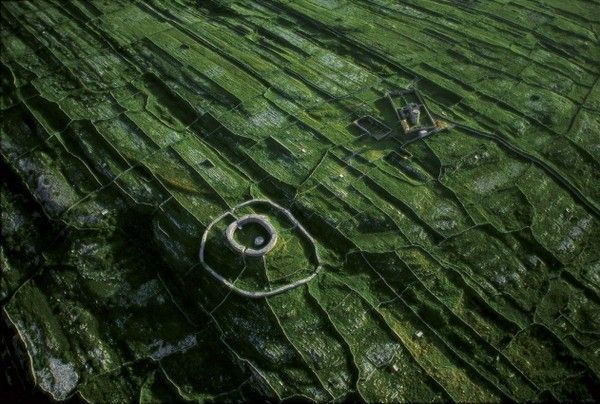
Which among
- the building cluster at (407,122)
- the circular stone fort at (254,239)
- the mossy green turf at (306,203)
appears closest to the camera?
the mossy green turf at (306,203)

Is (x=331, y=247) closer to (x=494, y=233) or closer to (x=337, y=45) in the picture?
(x=494, y=233)

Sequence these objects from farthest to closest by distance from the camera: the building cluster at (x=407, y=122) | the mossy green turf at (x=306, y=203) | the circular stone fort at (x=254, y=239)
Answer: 1. the building cluster at (x=407, y=122)
2. the circular stone fort at (x=254, y=239)
3. the mossy green turf at (x=306, y=203)

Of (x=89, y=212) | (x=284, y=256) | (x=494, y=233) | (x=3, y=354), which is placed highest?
(x=494, y=233)

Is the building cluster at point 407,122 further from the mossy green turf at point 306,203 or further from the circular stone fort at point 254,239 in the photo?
the circular stone fort at point 254,239

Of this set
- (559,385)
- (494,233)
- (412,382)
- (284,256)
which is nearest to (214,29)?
(284,256)

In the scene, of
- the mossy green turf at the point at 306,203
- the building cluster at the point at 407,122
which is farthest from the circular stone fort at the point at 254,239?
the building cluster at the point at 407,122

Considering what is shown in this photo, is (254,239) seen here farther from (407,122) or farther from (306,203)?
(407,122)

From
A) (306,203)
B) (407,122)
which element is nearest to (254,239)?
(306,203)

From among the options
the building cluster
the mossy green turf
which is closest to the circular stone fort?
the mossy green turf
